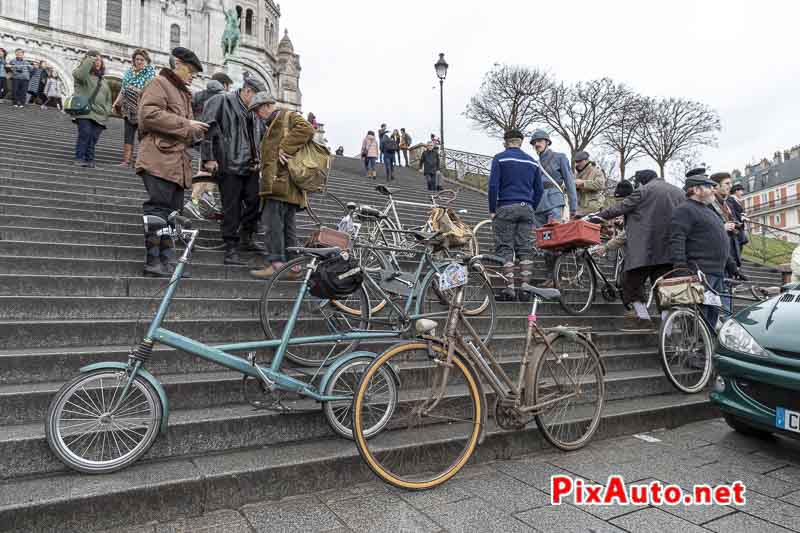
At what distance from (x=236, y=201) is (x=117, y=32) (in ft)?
143

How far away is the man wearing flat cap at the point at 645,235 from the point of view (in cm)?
602

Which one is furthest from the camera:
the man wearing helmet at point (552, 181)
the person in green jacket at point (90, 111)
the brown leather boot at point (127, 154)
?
the brown leather boot at point (127, 154)

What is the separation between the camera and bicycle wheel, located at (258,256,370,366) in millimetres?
4172

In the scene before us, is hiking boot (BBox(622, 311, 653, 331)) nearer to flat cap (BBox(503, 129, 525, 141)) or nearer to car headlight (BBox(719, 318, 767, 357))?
car headlight (BBox(719, 318, 767, 357))

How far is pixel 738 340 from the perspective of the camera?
4117 millimetres

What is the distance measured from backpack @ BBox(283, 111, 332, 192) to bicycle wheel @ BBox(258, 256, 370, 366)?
121 centimetres

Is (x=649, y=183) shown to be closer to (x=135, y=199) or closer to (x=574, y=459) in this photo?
(x=574, y=459)

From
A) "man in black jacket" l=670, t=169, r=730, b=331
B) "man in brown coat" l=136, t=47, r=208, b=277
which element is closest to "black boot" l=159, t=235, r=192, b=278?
"man in brown coat" l=136, t=47, r=208, b=277

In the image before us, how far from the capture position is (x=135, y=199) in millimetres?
7617

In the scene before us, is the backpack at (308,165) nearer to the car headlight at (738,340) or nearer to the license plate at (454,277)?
the license plate at (454,277)

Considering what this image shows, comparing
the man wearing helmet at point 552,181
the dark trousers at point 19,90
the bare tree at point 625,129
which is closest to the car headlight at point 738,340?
the man wearing helmet at point 552,181

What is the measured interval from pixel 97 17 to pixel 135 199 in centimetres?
4054

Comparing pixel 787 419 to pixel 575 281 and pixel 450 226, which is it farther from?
pixel 450 226

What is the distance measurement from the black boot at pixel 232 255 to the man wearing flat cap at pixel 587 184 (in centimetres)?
614
